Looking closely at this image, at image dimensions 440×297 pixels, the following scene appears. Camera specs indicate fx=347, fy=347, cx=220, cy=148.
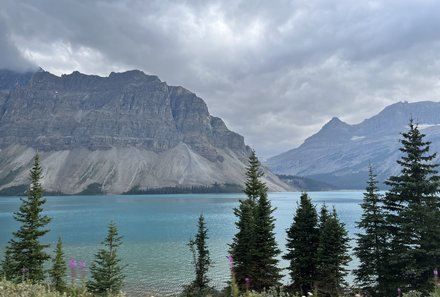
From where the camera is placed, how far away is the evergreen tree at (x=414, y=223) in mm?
25938

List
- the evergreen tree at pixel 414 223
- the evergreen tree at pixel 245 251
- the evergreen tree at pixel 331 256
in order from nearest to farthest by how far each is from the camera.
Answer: the evergreen tree at pixel 414 223, the evergreen tree at pixel 331 256, the evergreen tree at pixel 245 251

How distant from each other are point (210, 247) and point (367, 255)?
2327 inches

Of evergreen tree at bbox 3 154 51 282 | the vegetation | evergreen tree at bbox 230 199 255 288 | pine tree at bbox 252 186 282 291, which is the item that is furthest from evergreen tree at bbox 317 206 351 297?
evergreen tree at bbox 3 154 51 282

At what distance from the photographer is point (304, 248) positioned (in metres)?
37.5

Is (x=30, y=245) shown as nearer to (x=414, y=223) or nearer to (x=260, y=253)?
(x=260, y=253)

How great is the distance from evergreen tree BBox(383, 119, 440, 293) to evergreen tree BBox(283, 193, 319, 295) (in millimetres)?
8811

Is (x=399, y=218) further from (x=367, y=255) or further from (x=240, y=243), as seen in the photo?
(x=240, y=243)

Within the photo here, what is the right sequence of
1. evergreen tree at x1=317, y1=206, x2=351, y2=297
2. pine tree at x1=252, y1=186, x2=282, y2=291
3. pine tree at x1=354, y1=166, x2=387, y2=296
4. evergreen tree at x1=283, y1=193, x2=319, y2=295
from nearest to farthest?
pine tree at x1=354, y1=166, x2=387, y2=296, evergreen tree at x1=317, y1=206, x2=351, y2=297, evergreen tree at x1=283, y1=193, x2=319, y2=295, pine tree at x1=252, y1=186, x2=282, y2=291

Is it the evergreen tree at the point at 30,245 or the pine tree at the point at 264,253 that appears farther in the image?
the evergreen tree at the point at 30,245

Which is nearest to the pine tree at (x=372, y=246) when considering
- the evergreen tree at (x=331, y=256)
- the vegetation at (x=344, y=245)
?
the vegetation at (x=344, y=245)

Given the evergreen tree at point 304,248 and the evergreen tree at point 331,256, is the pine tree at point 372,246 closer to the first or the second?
the evergreen tree at point 331,256

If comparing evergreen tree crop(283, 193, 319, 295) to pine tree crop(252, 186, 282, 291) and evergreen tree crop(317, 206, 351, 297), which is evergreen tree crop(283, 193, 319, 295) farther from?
pine tree crop(252, 186, 282, 291)

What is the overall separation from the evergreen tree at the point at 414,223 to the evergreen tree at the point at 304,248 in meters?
8.81

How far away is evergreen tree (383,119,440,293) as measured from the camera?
2594 centimetres
